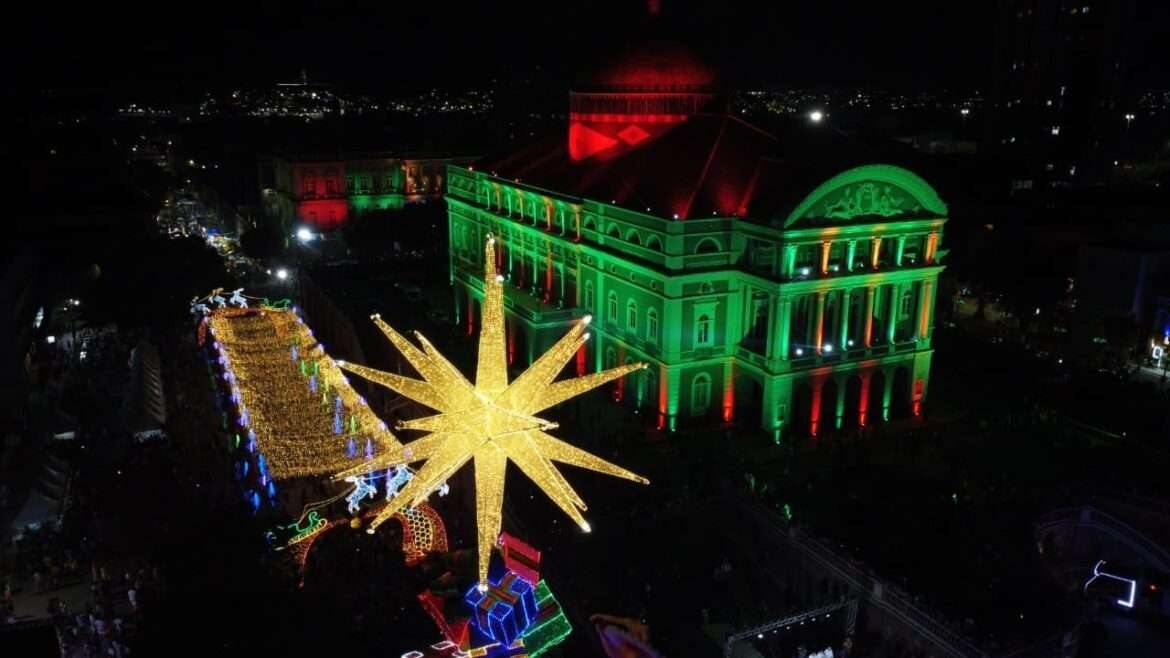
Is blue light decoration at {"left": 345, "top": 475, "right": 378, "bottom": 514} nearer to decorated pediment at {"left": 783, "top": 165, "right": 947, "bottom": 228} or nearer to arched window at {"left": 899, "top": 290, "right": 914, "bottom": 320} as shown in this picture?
decorated pediment at {"left": 783, "top": 165, "right": 947, "bottom": 228}

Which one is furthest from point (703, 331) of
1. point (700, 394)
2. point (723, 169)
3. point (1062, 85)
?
point (1062, 85)

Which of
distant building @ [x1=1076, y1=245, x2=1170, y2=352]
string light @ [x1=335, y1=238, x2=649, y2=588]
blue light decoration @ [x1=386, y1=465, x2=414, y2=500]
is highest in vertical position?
string light @ [x1=335, y1=238, x2=649, y2=588]

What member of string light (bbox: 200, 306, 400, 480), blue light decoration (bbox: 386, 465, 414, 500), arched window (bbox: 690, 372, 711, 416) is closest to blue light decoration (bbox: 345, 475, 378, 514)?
blue light decoration (bbox: 386, 465, 414, 500)

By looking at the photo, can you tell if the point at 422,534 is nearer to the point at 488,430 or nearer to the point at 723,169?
the point at 488,430

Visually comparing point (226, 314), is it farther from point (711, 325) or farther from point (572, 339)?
point (572, 339)

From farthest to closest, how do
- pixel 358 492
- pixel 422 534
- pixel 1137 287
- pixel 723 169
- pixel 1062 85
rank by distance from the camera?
pixel 1062 85 < pixel 1137 287 < pixel 723 169 < pixel 358 492 < pixel 422 534

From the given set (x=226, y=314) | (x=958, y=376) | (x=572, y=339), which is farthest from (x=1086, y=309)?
(x=226, y=314)

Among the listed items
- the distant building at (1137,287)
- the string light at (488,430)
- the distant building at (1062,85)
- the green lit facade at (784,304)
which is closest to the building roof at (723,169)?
the green lit facade at (784,304)
